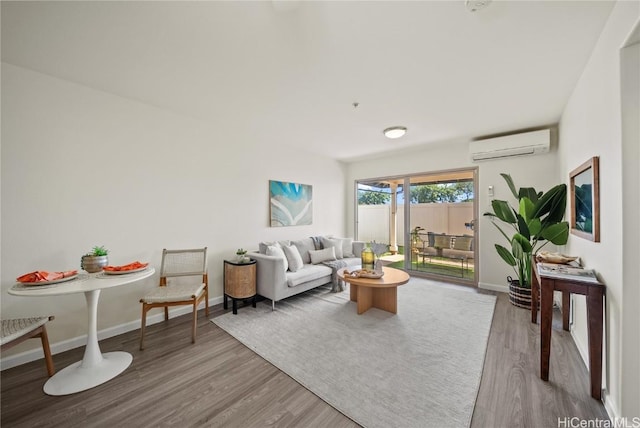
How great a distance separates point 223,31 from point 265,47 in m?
0.31

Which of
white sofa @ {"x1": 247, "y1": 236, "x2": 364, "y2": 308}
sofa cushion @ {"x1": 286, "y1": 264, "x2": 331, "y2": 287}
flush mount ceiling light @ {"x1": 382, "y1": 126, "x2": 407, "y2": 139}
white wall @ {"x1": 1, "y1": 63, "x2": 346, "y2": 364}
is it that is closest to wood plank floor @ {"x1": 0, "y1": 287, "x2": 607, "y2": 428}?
white wall @ {"x1": 1, "y1": 63, "x2": 346, "y2": 364}

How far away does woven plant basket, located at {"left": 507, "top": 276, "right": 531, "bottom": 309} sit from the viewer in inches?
125

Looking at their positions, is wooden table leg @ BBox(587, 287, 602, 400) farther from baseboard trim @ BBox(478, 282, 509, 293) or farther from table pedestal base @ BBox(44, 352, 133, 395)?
table pedestal base @ BBox(44, 352, 133, 395)

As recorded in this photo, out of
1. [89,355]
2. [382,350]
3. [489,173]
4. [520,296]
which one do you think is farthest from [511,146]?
[89,355]

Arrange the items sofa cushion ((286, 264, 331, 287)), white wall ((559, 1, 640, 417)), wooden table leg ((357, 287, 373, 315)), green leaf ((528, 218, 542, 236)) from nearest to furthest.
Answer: white wall ((559, 1, 640, 417)) < green leaf ((528, 218, 542, 236)) < wooden table leg ((357, 287, 373, 315)) < sofa cushion ((286, 264, 331, 287))

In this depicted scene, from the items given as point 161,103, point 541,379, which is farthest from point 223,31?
point 541,379

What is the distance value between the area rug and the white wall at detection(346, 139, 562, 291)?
0.71 metres

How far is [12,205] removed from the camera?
6.76 ft

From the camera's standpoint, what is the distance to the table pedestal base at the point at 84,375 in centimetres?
179

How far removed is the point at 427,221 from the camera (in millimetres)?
4844

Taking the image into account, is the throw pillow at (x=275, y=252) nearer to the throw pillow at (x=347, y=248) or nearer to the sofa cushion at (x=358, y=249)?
the throw pillow at (x=347, y=248)

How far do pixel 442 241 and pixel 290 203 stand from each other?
3077mm

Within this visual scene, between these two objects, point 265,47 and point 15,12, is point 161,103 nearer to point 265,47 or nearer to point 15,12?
point 15,12

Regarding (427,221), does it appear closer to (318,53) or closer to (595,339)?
(595,339)
